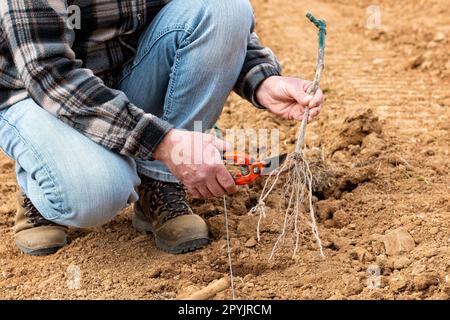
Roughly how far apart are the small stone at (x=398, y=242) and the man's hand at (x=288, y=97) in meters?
0.43

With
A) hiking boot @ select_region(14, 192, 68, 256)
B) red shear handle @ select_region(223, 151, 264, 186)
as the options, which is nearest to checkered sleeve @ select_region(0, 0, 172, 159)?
red shear handle @ select_region(223, 151, 264, 186)

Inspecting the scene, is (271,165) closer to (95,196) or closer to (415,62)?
(95,196)

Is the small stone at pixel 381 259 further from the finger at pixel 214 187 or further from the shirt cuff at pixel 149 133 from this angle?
the shirt cuff at pixel 149 133

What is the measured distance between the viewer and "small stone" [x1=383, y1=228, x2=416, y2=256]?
2127mm

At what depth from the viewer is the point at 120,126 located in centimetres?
195

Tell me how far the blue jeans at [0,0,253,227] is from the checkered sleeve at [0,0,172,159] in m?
0.08

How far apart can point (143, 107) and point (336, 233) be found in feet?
2.47

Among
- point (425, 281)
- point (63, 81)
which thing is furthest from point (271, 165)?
point (63, 81)

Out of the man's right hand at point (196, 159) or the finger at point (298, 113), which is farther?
the finger at point (298, 113)

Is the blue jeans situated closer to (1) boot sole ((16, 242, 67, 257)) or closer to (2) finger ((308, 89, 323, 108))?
(1) boot sole ((16, 242, 67, 257))

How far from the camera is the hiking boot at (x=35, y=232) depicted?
226 cm

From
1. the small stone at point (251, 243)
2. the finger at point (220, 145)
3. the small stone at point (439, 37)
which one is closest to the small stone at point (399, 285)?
the small stone at point (251, 243)

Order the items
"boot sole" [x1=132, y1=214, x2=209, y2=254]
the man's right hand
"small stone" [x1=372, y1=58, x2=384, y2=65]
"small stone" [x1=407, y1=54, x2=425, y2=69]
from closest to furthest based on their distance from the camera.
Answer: the man's right hand → "boot sole" [x1=132, y1=214, x2=209, y2=254] → "small stone" [x1=407, y1=54, x2=425, y2=69] → "small stone" [x1=372, y1=58, x2=384, y2=65]

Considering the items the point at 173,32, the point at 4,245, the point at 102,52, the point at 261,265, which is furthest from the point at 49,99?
the point at 261,265
